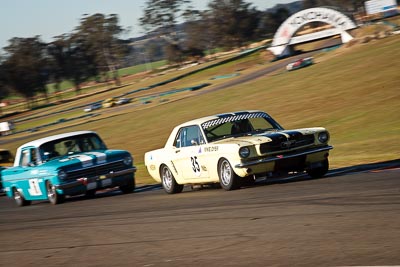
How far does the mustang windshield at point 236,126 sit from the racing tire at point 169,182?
1455 mm

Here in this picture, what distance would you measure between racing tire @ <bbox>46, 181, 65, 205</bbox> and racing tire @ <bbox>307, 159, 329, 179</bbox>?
5458 mm

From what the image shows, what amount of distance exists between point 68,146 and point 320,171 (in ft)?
20.3

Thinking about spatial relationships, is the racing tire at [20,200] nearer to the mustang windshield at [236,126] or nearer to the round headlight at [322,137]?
the mustang windshield at [236,126]

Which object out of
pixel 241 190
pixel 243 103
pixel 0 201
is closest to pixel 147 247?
pixel 241 190

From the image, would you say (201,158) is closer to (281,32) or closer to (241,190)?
(241,190)

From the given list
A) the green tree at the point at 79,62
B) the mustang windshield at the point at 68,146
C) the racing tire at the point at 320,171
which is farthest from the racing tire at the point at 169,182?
the green tree at the point at 79,62

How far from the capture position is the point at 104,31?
13975cm

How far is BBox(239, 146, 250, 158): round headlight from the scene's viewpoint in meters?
12.2

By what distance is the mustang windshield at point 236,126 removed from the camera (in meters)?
13.6

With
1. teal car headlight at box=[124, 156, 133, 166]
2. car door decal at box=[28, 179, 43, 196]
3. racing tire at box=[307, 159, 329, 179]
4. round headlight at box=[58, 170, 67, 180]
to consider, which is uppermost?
round headlight at box=[58, 170, 67, 180]

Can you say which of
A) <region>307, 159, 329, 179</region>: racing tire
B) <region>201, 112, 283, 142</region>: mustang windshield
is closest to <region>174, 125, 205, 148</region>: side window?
<region>201, 112, 283, 142</region>: mustang windshield

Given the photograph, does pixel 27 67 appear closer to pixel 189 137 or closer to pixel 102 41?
pixel 102 41

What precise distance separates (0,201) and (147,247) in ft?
44.3

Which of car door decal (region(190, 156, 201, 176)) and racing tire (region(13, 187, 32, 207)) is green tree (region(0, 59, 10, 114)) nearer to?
racing tire (region(13, 187, 32, 207))
